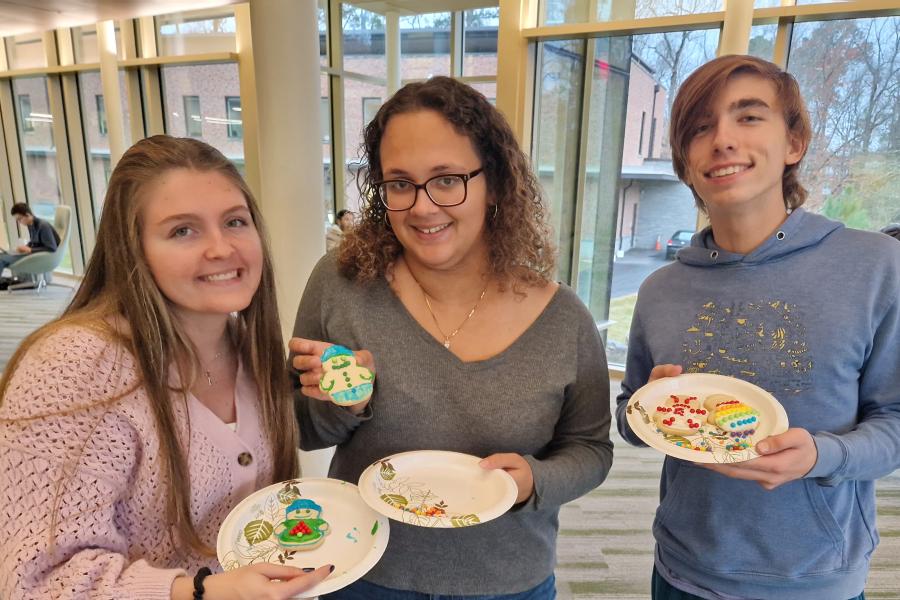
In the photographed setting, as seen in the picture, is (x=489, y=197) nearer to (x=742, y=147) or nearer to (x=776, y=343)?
(x=742, y=147)

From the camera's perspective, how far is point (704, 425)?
1.19 meters

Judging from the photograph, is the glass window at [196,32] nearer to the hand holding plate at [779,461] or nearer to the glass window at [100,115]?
the glass window at [100,115]

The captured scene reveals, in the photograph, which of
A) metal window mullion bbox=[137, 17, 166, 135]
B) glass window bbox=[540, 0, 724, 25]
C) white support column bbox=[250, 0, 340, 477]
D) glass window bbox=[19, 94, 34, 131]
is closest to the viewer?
white support column bbox=[250, 0, 340, 477]

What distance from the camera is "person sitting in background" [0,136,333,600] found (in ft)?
2.89

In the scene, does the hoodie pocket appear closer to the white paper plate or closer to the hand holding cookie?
the white paper plate

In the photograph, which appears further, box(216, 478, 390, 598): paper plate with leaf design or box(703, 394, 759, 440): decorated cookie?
box(703, 394, 759, 440): decorated cookie

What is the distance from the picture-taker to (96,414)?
0.95 m

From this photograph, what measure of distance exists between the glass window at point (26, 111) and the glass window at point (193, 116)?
11.6ft

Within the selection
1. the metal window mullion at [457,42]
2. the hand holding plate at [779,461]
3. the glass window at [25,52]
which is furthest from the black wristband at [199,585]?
the glass window at [25,52]

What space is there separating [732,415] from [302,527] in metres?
0.90

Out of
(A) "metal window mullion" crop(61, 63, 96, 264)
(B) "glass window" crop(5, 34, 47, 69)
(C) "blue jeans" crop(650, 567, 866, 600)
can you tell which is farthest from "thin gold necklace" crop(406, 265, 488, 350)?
(B) "glass window" crop(5, 34, 47, 69)

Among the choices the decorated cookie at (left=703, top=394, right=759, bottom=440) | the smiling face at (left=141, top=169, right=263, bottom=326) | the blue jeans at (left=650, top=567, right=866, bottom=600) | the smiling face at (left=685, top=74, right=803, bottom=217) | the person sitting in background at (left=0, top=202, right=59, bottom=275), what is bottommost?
the person sitting in background at (left=0, top=202, right=59, bottom=275)

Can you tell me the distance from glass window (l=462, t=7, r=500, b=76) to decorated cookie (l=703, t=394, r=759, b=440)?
666 centimetres

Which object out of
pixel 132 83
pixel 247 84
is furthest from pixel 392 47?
pixel 132 83
